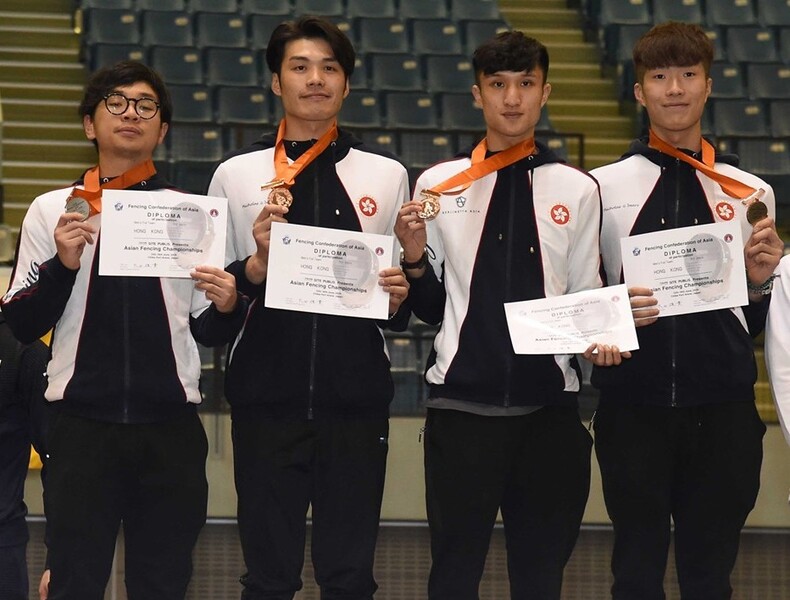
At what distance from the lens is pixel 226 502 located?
5086 mm

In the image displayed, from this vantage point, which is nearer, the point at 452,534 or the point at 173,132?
the point at 452,534

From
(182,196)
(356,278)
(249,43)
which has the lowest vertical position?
(356,278)

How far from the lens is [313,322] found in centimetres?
340

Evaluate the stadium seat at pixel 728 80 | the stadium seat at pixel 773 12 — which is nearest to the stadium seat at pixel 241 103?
the stadium seat at pixel 728 80

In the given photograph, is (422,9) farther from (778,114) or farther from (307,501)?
(307,501)

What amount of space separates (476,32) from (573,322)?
7342mm

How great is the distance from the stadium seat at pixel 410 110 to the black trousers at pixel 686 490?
578cm

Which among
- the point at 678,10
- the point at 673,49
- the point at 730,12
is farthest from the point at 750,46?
the point at 673,49

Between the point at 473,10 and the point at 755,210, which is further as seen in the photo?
the point at 473,10

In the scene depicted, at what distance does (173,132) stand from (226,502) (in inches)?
133

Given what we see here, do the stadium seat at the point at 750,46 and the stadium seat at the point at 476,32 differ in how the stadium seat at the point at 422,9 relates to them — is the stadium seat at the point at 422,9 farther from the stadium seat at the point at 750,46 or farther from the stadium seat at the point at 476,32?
the stadium seat at the point at 750,46

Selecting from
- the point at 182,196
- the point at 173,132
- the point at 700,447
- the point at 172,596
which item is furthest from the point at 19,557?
the point at 173,132

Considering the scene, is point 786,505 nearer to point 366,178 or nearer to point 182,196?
point 366,178

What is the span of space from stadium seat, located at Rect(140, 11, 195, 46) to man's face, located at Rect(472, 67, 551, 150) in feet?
22.2
